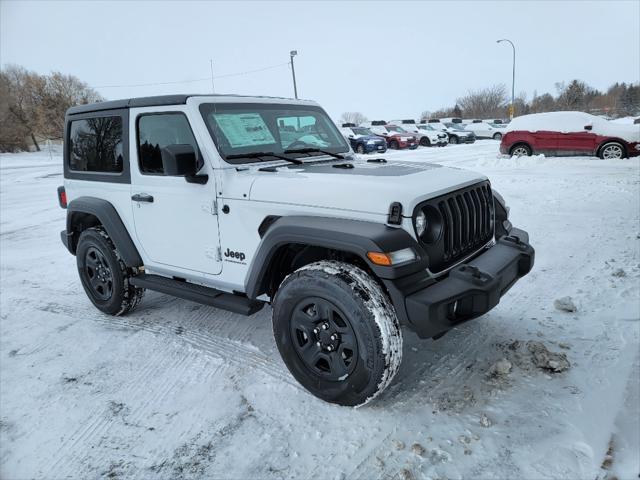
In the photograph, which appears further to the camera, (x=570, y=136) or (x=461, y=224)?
(x=570, y=136)

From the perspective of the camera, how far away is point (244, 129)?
3537 millimetres

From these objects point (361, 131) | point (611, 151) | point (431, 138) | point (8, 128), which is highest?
point (8, 128)

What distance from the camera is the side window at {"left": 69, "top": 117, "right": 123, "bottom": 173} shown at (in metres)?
3.99

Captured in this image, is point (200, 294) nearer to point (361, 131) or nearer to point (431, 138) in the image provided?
point (361, 131)

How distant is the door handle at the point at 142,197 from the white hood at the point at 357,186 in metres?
1.01

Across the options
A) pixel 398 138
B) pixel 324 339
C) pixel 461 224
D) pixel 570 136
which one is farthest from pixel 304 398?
pixel 398 138

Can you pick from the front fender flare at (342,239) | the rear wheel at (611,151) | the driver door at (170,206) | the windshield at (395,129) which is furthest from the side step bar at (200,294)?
the windshield at (395,129)

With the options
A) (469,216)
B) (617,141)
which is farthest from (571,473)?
(617,141)

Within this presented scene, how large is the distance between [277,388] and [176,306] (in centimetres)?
196

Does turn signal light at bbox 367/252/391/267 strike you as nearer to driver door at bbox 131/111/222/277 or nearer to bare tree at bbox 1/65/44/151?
driver door at bbox 131/111/222/277

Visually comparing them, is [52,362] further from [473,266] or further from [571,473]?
[571,473]

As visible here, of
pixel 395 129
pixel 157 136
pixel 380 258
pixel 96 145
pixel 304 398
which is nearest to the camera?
pixel 380 258

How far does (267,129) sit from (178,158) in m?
0.94

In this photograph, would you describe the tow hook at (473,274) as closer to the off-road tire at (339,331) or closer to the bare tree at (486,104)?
the off-road tire at (339,331)
